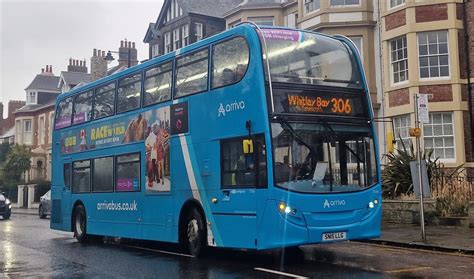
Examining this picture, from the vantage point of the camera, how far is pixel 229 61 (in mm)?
10055

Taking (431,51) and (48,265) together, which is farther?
(431,51)

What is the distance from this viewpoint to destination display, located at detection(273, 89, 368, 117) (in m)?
9.23

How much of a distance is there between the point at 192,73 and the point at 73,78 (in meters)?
42.8

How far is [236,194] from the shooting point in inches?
378

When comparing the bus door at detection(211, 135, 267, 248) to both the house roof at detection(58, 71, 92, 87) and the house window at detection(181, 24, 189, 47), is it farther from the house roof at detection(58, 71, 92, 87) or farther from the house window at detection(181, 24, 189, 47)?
the house roof at detection(58, 71, 92, 87)

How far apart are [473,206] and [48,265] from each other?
1074cm

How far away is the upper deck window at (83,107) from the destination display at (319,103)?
746 cm

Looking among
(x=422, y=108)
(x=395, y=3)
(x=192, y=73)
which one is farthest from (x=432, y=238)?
(x=395, y=3)

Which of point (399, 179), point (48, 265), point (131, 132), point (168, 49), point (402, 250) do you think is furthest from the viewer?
point (168, 49)

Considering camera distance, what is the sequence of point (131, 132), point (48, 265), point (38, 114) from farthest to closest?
point (38, 114), point (131, 132), point (48, 265)

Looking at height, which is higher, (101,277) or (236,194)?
(236,194)

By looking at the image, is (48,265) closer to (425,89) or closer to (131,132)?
(131,132)

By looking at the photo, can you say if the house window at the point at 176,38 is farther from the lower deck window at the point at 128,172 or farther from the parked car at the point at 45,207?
the lower deck window at the point at 128,172

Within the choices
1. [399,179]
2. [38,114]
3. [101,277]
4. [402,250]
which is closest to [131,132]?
[101,277]
